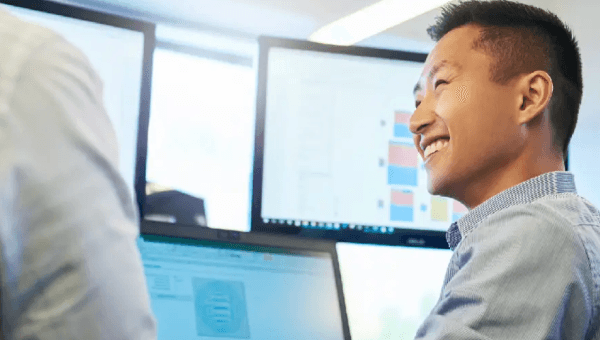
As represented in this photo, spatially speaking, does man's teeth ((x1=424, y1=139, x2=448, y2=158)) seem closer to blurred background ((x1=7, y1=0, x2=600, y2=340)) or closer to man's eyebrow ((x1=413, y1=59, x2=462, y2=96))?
man's eyebrow ((x1=413, y1=59, x2=462, y2=96))

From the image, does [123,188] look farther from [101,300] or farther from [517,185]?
[517,185]

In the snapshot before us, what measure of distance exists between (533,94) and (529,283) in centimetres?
37

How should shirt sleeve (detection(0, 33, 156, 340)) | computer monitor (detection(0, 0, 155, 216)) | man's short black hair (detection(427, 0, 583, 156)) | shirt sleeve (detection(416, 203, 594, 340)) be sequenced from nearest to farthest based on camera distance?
shirt sleeve (detection(0, 33, 156, 340)) → shirt sleeve (detection(416, 203, 594, 340)) → man's short black hair (detection(427, 0, 583, 156)) → computer monitor (detection(0, 0, 155, 216))

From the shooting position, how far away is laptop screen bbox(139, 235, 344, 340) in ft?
3.73

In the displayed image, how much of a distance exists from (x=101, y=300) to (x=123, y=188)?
79 millimetres

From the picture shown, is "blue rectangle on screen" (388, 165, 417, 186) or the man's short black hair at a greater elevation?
the man's short black hair

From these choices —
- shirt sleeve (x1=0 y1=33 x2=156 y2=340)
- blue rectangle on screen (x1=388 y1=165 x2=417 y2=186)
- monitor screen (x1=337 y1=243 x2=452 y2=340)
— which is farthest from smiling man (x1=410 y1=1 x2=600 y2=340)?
shirt sleeve (x1=0 y1=33 x2=156 y2=340)

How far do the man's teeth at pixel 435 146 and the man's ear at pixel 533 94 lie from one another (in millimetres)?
119

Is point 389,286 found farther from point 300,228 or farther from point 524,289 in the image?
point 524,289

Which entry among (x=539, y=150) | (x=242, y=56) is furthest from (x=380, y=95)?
(x=539, y=150)

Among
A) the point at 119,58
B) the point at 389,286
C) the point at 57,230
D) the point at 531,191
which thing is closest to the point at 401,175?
the point at 389,286

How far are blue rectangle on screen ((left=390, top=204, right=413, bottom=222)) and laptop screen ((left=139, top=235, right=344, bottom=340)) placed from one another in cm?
19

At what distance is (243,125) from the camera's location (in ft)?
5.06

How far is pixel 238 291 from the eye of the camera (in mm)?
1194
